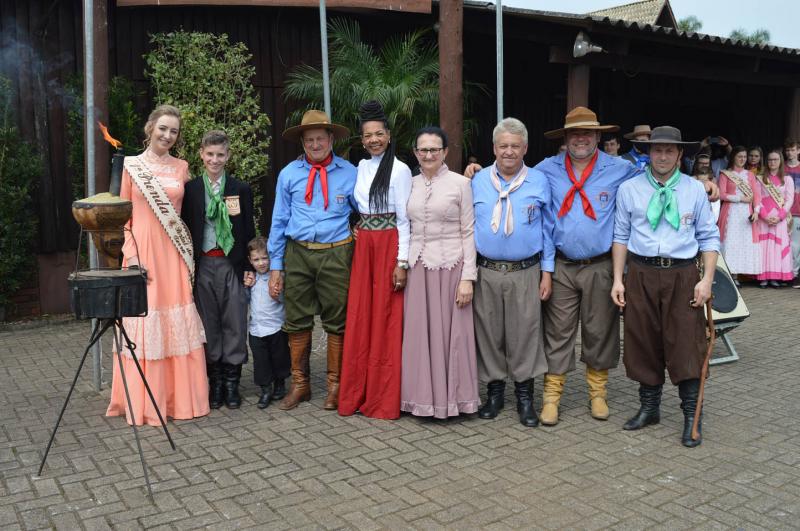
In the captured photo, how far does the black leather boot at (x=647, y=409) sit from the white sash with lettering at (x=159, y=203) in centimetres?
295

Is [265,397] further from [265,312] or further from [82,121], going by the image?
[82,121]

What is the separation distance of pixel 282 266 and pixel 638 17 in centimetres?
1657

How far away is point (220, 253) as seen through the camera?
→ 496 centimetres

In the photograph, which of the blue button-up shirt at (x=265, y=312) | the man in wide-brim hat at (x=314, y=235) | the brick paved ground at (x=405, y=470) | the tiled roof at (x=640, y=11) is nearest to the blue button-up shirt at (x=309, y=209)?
the man in wide-brim hat at (x=314, y=235)

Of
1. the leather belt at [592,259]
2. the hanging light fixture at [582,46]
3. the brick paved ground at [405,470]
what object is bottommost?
the brick paved ground at [405,470]

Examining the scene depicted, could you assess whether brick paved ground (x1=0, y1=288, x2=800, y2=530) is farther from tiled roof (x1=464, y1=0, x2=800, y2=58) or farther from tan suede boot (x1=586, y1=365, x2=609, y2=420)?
tiled roof (x1=464, y1=0, x2=800, y2=58)

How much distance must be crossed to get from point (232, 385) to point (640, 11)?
17.3 meters

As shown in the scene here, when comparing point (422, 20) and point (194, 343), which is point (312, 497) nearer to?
point (194, 343)

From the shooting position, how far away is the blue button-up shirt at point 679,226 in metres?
4.39

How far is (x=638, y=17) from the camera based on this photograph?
1889 cm

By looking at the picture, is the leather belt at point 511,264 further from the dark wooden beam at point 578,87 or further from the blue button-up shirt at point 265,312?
the dark wooden beam at point 578,87

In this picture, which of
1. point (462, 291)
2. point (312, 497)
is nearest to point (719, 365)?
point (462, 291)

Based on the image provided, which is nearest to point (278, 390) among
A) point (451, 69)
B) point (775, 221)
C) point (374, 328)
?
point (374, 328)

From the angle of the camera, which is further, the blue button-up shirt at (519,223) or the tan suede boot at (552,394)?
the tan suede boot at (552,394)
